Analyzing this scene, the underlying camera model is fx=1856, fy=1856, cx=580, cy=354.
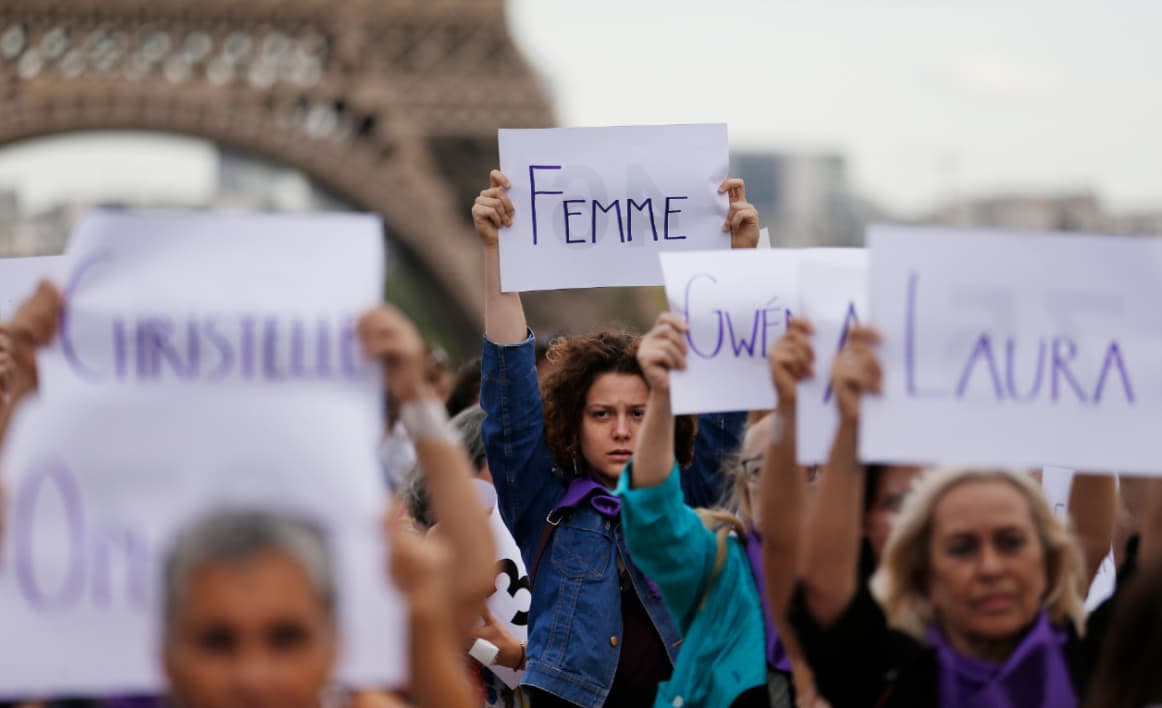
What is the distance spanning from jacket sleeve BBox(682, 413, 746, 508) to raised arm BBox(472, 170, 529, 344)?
501 millimetres

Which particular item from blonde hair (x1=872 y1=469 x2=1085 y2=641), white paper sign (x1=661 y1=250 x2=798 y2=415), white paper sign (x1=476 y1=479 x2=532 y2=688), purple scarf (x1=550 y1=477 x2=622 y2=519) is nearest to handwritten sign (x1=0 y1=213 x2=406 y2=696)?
blonde hair (x1=872 y1=469 x2=1085 y2=641)

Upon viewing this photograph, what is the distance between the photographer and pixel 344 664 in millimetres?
2676

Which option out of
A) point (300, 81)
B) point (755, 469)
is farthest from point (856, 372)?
point (300, 81)

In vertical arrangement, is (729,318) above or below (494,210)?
below

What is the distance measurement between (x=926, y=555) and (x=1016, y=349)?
40 cm

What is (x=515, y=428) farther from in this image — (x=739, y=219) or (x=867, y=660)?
(x=867, y=660)

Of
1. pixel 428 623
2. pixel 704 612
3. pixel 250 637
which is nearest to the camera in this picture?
pixel 250 637

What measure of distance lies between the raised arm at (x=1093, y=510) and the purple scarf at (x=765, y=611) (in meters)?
0.63

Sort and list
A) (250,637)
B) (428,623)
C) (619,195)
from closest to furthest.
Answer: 1. (250,637)
2. (428,623)
3. (619,195)

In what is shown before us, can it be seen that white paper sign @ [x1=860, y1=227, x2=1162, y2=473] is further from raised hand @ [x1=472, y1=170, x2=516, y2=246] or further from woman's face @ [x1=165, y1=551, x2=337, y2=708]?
raised hand @ [x1=472, y1=170, x2=516, y2=246]

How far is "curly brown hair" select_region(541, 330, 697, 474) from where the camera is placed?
177 inches

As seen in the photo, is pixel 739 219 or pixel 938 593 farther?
pixel 739 219

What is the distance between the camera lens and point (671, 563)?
361 centimetres

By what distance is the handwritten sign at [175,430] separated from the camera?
2713 mm
